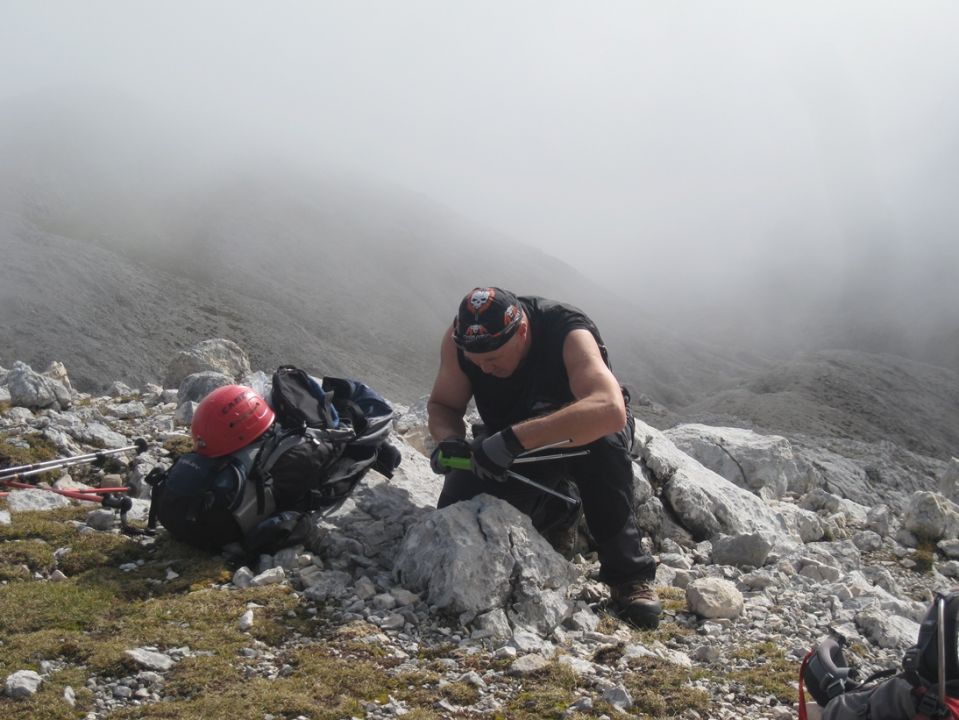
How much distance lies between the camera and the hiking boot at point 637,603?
782 centimetres

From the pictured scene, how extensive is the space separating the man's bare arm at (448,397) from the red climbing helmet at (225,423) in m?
1.96

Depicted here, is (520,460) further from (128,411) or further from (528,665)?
(128,411)

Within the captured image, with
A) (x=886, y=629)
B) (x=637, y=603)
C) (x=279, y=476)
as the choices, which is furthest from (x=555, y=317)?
(x=886, y=629)

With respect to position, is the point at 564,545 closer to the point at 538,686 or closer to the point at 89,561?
the point at 538,686

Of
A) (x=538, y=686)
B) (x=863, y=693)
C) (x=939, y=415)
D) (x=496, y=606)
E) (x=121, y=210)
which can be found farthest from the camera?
(x=121, y=210)

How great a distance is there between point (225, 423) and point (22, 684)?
3.46 metres

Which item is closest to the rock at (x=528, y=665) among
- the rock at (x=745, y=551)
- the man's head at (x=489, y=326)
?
the man's head at (x=489, y=326)

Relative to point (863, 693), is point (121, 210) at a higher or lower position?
lower

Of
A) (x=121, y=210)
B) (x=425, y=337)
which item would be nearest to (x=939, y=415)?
(x=425, y=337)

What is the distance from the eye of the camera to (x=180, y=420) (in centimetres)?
1391

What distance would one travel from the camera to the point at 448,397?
941 cm

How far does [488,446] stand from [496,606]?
152cm

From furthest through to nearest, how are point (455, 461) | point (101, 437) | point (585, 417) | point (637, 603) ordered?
point (101, 437), point (455, 461), point (637, 603), point (585, 417)

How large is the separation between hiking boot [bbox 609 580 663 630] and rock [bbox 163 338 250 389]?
48.2ft
